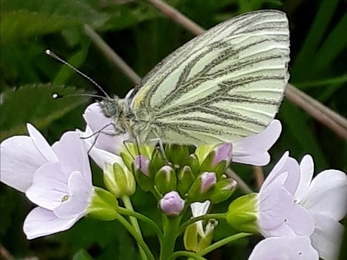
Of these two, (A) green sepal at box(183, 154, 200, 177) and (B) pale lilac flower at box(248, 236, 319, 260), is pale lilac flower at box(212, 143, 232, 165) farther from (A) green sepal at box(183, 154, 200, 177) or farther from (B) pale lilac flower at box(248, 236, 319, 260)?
(B) pale lilac flower at box(248, 236, 319, 260)

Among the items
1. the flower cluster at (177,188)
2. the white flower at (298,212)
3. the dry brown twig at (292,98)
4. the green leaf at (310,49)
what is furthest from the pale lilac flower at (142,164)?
the green leaf at (310,49)

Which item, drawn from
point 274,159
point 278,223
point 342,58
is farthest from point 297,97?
point 278,223

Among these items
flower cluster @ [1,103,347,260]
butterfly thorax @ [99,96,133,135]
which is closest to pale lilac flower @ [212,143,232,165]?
flower cluster @ [1,103,347,260]

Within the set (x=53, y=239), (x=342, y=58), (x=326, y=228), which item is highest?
(x=326, y=228)

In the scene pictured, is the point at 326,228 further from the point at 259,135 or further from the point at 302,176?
the point at 259,135

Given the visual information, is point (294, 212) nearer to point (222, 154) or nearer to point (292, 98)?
point (222, 154)

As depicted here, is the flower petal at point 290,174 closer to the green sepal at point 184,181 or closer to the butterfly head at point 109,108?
the green sepal at point 184,181
